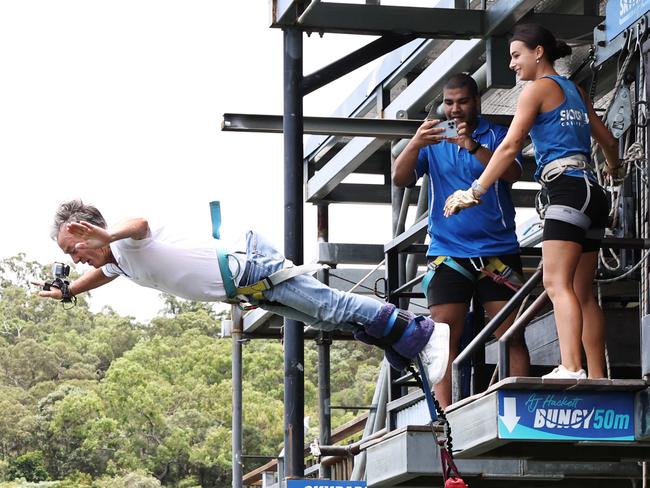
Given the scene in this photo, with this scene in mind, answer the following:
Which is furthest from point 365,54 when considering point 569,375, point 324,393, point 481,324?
point 324,393

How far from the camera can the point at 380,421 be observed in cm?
1409

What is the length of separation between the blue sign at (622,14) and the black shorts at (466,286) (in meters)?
1.56

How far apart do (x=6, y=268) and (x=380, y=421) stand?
81.3m

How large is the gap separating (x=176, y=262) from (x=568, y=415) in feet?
7.72

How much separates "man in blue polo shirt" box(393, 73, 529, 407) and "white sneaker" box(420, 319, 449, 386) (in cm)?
62

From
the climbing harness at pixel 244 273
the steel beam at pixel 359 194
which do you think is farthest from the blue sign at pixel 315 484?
the steel beam at pixel 359 194

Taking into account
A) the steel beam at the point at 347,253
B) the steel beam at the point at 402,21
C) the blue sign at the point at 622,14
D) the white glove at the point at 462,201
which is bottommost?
the white glove at the point at 462,201

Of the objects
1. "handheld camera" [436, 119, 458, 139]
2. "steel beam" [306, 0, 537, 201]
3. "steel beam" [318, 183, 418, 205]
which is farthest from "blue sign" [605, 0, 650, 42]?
"steel beam" [318, 183, 418, 205]

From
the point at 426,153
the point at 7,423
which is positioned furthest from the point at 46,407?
the point at 426,153

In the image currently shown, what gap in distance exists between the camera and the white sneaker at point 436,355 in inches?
330

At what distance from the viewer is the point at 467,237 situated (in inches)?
358

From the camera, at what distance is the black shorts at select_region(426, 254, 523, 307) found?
903 centimetres

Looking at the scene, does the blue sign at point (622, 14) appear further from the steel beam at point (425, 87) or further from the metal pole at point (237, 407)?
the metal pole at point (237, 407)

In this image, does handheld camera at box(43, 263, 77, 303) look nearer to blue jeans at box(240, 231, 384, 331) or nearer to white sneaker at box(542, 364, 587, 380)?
blue jeans at box(240, 231, 384, 331)
